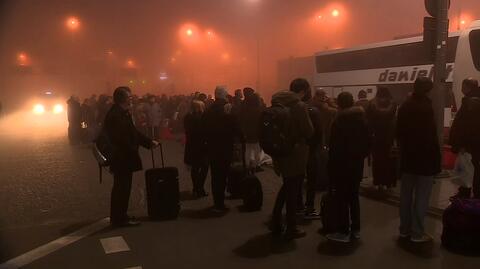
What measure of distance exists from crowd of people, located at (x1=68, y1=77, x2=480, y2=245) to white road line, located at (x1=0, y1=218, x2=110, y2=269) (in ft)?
1.06

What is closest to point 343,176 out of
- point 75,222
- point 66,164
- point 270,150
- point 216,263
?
point 270,150

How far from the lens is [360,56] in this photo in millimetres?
19984

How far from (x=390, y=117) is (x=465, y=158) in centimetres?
145

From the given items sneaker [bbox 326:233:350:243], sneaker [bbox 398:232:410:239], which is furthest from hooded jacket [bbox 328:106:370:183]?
sneaker [bbox 398:232:410:239]

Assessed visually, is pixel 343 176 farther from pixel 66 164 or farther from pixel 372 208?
pixel 66 164

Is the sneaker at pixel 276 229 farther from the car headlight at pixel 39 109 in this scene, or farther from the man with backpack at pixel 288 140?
the car headlight at pixel 39 109

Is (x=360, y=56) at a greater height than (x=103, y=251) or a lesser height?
greater

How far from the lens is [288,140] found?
17.9 feet

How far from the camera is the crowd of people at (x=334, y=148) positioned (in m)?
5.34

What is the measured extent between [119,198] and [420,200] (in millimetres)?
3845

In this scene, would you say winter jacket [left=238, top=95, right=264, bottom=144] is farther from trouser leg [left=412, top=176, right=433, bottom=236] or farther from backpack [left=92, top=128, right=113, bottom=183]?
trouser leg [left=412, top=176, right=433, bottom=236]

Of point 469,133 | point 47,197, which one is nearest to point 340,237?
point 469,133

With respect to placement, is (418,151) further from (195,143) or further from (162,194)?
(195,143)

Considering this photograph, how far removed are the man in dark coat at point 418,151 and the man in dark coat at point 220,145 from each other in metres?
2.61
